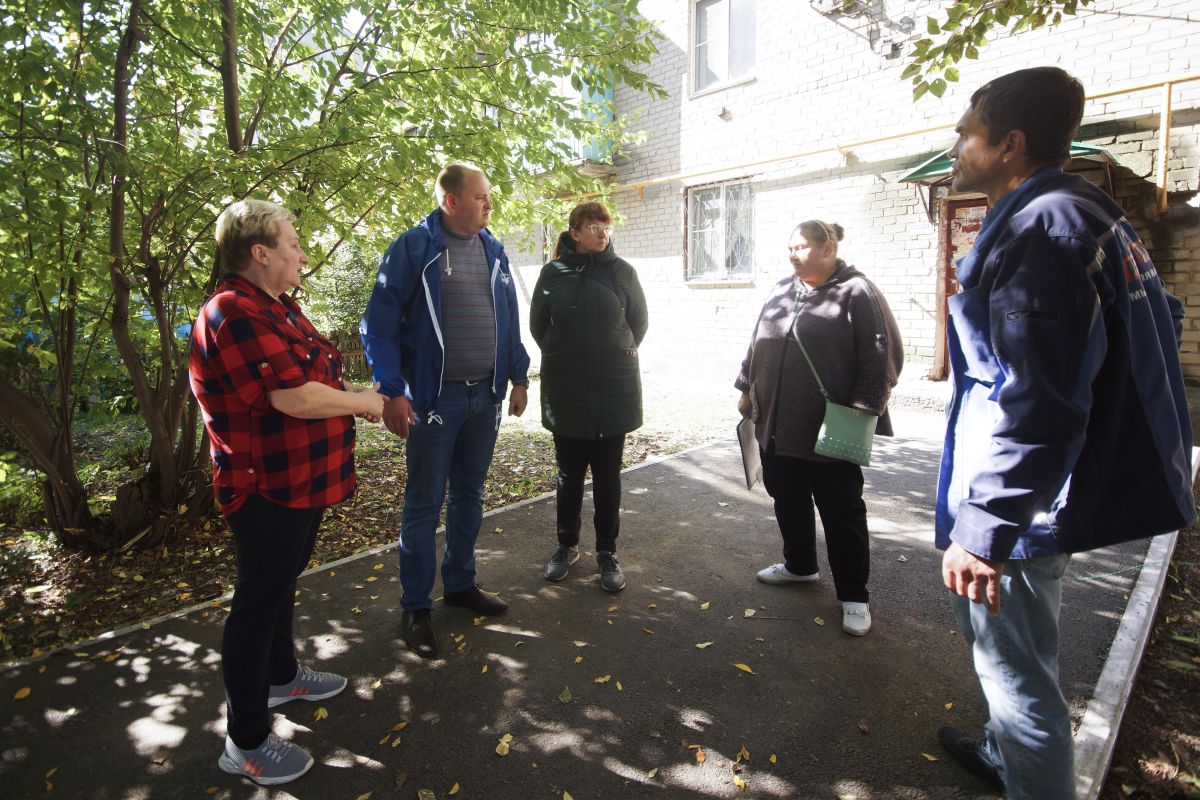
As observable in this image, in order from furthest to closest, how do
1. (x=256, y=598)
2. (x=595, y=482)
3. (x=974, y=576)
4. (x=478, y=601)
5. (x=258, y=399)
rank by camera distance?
(x=595, y=482) → (x=478, y=601) → (x=256, y=598) → (x=258, y=399) → (x=974, y=576)

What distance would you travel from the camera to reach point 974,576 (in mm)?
1572

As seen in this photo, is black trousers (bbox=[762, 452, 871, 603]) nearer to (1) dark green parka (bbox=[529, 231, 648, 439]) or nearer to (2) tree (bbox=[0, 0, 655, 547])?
(1) dark green parka (bbox=[529, 231, 648, 439])

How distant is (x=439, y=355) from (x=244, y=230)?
3.17 ft

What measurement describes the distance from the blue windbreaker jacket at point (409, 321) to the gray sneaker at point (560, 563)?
134 centimetres

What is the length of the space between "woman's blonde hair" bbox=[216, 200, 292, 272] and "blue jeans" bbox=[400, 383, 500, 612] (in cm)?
101

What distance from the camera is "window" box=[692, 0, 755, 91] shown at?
1076 cm

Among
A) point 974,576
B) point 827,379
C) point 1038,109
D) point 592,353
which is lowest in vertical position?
point 974,576

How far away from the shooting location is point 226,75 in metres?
4.25

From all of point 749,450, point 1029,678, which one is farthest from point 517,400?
point 1029,678

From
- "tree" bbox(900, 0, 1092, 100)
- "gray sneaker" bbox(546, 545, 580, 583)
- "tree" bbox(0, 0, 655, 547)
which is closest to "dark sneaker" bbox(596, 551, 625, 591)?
"gray sneaker" bbox(546, 545, 580, 583)

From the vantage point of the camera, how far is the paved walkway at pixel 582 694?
228 centimetres

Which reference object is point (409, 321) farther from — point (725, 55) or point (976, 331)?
point (725, 55)

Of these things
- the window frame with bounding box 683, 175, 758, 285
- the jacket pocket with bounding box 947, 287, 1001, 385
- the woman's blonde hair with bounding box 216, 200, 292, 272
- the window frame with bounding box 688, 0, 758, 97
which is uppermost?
the window frame with bounding box 688, 0, 758, 97

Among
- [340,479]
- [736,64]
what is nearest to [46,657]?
[340,479]
